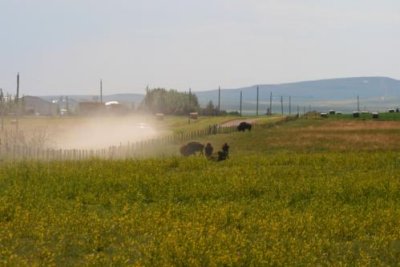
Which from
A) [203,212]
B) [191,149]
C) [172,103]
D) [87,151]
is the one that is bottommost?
[87,151]

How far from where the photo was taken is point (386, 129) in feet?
222

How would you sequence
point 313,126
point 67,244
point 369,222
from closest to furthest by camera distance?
point 67,244, point 369,222, point 313,126

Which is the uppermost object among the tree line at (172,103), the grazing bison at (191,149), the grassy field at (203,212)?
the tree line at (172,103)

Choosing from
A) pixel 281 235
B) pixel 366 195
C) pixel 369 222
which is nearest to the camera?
pixel 281 235

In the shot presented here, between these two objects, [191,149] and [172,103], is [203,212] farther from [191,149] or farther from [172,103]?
[172,103]

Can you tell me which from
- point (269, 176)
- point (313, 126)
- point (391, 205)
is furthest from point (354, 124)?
point (391, 205)

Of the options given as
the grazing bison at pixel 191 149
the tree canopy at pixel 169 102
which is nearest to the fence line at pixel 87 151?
the grazing bison at pixel 191 149

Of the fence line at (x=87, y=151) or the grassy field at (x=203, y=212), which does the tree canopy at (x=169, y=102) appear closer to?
the fence line at (x=87, y=151)

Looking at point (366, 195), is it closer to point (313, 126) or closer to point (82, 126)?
point (313, 126)

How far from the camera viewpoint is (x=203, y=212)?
23031 mm

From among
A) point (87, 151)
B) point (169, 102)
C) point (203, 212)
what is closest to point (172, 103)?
point (169, 102)

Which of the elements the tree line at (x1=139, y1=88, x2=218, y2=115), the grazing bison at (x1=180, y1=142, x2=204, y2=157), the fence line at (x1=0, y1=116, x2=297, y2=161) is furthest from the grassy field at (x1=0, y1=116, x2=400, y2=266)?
the tree line at (x1=139, y1=88, x2=218, y2=115)

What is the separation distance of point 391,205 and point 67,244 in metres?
13.7

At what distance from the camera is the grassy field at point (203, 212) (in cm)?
1736
